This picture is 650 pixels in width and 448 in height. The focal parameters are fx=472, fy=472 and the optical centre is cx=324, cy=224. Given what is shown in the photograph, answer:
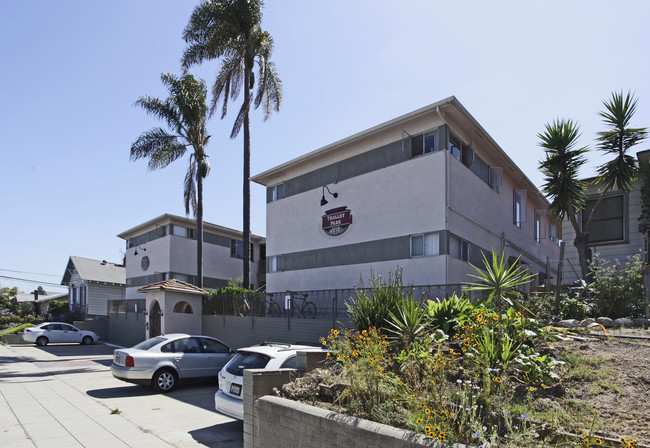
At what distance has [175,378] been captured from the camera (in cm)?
1280

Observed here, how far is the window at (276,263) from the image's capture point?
69.4 feet

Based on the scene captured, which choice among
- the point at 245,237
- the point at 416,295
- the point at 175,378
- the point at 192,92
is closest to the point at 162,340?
the point at 175,378

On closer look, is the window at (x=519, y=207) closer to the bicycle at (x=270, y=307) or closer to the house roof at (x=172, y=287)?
the bicycle at (x=270, y=307)

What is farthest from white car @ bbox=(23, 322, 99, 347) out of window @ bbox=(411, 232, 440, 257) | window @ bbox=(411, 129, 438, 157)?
window @ bbox=(411, 129, 438, 157)

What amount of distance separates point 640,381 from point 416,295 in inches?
359

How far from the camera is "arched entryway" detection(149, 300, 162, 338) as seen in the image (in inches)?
834

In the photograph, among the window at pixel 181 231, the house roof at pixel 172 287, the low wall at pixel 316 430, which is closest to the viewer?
the low wall at pixel 316 430

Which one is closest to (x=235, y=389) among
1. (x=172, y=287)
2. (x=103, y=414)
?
(x=103, y=414)

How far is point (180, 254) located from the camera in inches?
1271

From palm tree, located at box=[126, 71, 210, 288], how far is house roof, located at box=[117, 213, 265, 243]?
5.55 metres

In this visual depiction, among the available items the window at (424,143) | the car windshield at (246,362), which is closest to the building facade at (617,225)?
the window at (424,143)

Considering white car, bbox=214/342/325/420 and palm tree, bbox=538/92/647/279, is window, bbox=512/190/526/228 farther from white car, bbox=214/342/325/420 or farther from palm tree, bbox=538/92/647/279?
white car, bbox=214/342/325/420

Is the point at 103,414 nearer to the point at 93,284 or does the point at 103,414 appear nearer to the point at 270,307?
the point at 270,307

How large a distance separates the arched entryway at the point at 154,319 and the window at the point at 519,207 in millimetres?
16733
